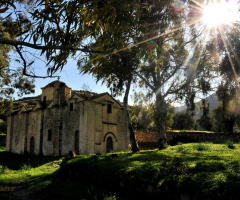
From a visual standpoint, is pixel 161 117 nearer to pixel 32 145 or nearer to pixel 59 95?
pixel 59 95

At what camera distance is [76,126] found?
21328mm

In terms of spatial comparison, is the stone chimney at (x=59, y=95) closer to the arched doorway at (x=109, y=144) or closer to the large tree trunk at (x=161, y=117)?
A: the arched doorway at (x=109, y=144)

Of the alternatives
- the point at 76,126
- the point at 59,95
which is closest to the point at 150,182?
the point at 76,126

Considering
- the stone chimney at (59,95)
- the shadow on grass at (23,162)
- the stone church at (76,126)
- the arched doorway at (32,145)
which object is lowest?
the shadow on grass at (23,162)

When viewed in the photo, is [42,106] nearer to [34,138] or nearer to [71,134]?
[34,138]

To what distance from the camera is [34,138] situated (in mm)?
26594

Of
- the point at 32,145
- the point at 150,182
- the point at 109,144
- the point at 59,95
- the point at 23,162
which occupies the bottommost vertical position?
the point at 23,162

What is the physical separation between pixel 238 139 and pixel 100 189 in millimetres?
22129

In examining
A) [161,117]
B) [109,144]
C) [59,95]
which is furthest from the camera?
[59,95]

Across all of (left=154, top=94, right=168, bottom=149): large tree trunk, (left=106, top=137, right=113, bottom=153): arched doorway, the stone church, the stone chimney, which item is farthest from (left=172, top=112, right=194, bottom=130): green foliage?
the stone chimney

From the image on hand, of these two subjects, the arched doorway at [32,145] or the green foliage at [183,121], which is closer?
the arched doorway at [32,145]

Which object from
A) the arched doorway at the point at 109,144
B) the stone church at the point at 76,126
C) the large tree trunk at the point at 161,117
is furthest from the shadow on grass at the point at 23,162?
the large tree trunk at the point at 161,117

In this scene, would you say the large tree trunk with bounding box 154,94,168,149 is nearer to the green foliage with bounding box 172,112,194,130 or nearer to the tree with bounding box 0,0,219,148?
the tree with bounding box 0,0,219,148

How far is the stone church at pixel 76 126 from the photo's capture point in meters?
20.6
